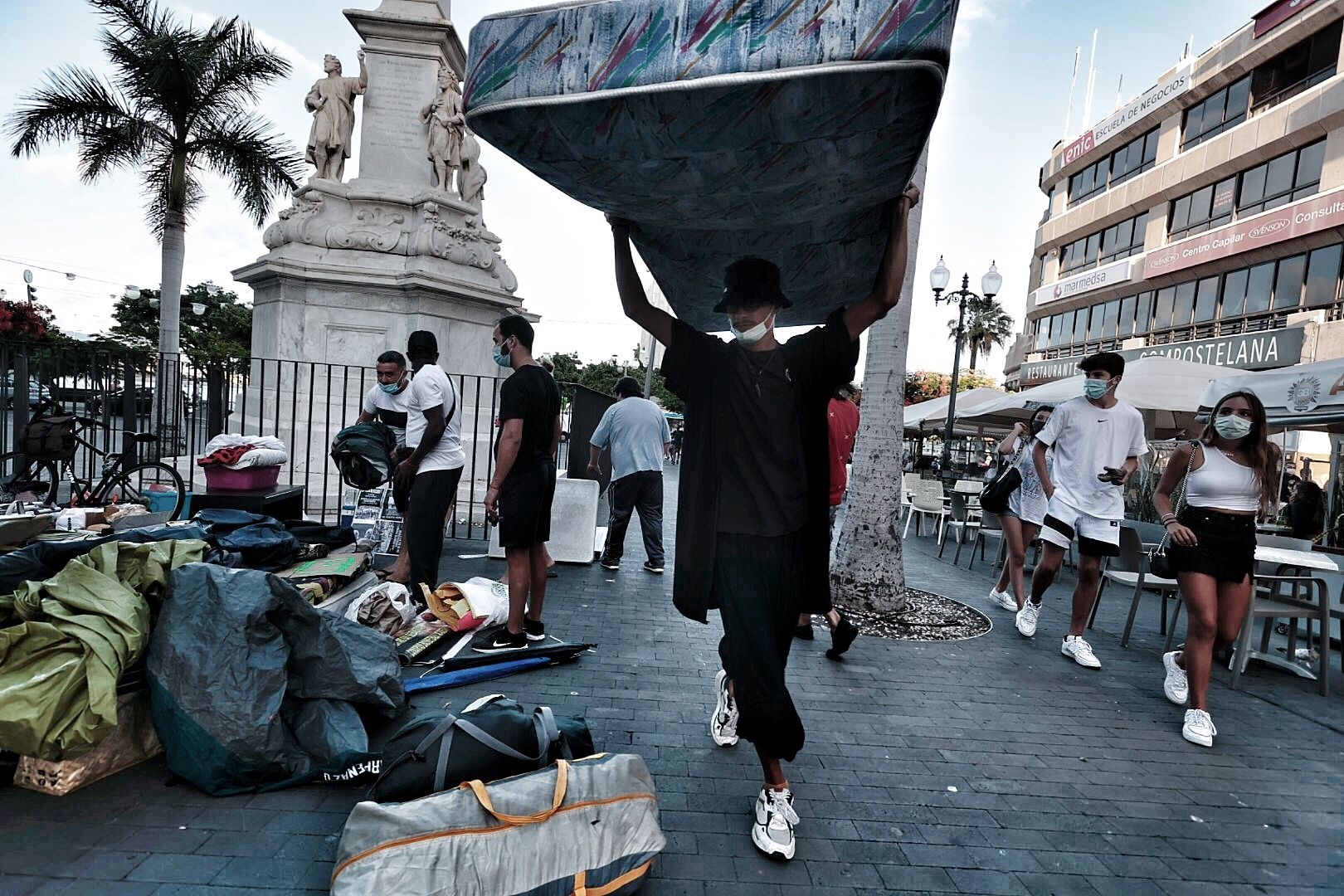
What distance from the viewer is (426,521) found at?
5012 mm

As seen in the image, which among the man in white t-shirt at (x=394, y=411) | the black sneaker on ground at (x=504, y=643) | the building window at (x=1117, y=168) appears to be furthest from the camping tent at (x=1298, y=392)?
the building window at (x=1117, y=168)

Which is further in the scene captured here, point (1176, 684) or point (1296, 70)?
point (1296, 70)

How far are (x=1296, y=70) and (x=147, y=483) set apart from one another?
109ft

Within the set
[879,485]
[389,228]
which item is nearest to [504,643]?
[879,485]

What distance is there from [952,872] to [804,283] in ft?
7.97

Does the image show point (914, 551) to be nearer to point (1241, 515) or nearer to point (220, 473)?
point (1241, 515)

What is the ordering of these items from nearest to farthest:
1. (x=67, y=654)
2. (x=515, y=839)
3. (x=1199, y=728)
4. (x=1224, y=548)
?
1. (x=515, y=839)
2. (x=67, y=654)
3. (x=1199, y=728)
4. (x=1224, y=548)

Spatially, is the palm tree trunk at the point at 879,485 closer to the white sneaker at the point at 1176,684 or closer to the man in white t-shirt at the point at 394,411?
the white sneaker at the point at 1176,684

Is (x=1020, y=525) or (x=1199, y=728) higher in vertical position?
(x=1020, y=525)

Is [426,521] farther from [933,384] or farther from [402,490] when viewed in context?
[933,384]

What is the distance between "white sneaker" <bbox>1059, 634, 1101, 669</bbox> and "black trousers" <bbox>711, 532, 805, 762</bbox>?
3593 millimetres

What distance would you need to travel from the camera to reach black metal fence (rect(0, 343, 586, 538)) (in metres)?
8.05

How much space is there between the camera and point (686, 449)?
2.69 metres

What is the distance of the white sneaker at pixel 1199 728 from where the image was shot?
3.85m
